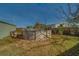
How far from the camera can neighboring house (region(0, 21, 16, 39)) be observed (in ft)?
6.54

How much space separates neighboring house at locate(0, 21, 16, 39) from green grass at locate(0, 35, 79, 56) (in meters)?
0.05

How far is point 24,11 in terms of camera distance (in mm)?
2008

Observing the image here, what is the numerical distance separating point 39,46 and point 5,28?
353 millimetres

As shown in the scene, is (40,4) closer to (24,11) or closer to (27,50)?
(24,11)

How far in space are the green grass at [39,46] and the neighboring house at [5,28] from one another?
5 cm

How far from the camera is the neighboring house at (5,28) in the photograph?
6.54 feet

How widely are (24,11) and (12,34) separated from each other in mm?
238

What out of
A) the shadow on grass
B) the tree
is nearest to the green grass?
the shadow on grass

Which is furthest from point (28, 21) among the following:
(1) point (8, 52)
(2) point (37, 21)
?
(1) point (8, 52)

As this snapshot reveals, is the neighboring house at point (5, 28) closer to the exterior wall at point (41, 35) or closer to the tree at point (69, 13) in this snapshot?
the exterior wall at point (41, 35)

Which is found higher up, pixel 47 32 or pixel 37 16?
pixel 37 16

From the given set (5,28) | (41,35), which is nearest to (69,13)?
(41,35)

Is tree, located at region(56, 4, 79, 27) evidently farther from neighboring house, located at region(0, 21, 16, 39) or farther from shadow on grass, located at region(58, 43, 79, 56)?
neighboring house, located at region(0, 21, 16, 39)

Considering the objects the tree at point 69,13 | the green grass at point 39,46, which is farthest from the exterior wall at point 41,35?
the tree at point 69,13
